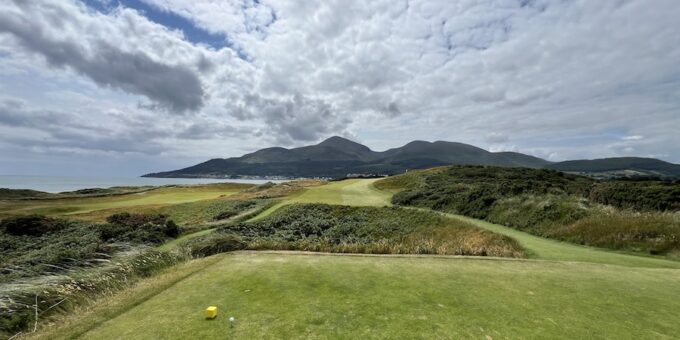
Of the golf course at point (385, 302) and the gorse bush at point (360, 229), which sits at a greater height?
the golf course at point (385, 302)

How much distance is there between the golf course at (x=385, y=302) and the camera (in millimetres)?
6563

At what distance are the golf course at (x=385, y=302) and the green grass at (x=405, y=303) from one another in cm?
3

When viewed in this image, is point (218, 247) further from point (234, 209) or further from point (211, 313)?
point (234, 209)

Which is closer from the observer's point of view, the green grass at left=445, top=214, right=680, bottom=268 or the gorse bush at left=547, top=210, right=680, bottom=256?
the green grass at left=445, top=214, right=680, bottom=268

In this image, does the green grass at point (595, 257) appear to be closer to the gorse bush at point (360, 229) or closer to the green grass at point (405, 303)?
the gorse bush at point (360, 229)

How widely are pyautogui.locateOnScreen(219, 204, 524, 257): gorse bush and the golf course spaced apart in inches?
162

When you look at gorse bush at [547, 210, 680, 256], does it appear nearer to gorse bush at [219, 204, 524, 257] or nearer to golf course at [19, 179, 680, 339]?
gorse bush at [219, 204, 524, 257]

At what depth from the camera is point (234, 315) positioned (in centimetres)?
714

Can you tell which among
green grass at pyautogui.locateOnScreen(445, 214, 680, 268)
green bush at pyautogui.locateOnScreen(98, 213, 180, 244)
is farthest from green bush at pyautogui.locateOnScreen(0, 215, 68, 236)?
green grass at pyautogui.locateOnScreen(445, 214, 680, 268)

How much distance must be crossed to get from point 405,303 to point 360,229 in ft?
69.2

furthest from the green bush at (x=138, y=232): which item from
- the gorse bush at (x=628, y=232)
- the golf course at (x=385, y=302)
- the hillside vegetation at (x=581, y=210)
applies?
the gorse bush at (x=628, y=232)

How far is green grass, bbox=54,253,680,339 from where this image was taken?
21.5 feet

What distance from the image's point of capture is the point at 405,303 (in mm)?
7828

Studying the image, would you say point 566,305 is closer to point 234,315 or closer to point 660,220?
point 234,315
